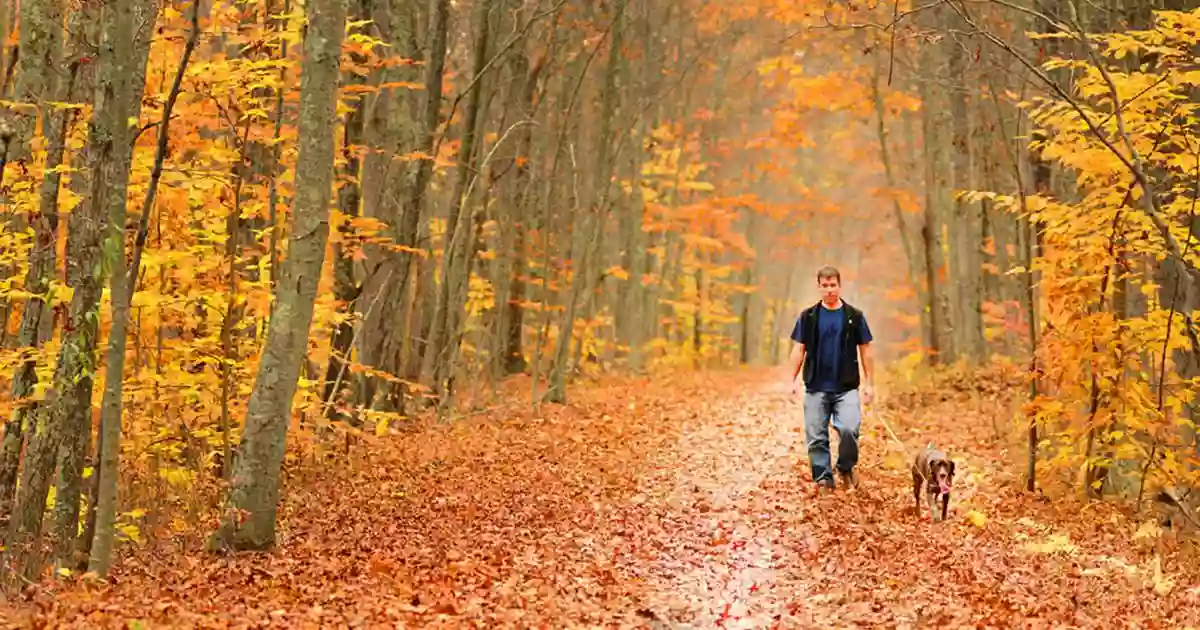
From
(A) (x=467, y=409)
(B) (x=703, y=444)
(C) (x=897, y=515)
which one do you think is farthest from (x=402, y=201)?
(C) (x=897, y=515)

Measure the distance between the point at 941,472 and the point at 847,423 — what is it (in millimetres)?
1401

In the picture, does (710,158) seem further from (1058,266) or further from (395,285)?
(1058,266)

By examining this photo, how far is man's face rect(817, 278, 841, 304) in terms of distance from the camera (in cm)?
1037

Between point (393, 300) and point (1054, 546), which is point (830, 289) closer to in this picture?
point (1054, 546)

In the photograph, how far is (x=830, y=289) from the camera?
34.2 ft

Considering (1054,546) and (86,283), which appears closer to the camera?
(86,283)

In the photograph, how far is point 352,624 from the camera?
20.8 feet

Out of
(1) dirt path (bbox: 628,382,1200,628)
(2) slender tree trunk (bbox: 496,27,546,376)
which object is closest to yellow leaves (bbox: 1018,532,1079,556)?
(1) dirt path (bbox: 628,382,1200,628)

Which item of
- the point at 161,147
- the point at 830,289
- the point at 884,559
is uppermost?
the point at 161,147

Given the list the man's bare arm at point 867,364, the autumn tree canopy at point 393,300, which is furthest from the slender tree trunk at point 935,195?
the man's bare arm at point 867,364

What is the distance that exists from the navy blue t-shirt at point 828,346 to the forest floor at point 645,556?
43.5 inches

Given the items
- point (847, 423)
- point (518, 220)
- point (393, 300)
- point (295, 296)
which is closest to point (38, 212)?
point (295, 296)

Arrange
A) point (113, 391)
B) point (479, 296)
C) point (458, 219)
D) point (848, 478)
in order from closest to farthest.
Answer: point (113, 391) → point (848, 478) → point (458, 219) → point (479, 296)

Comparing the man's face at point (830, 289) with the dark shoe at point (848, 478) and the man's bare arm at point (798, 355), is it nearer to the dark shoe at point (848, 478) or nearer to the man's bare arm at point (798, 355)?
the man's bare arm at point (798, 355)
